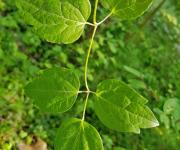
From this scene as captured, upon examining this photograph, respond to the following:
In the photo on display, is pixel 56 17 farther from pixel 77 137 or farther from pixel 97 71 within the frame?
pixel 97 71

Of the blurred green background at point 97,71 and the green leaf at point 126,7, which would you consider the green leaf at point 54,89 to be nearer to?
the green leaf at point 126,7

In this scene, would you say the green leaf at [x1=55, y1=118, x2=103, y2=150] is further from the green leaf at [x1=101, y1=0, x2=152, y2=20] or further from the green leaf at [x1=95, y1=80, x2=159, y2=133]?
the green leaf at [x1=101, y1=0, x2=152, y2=20]

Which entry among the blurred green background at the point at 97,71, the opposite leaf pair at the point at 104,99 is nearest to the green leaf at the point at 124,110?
the opposite leaf pair at the point at 104,99

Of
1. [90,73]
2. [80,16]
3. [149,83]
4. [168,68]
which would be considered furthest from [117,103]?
[168,68]

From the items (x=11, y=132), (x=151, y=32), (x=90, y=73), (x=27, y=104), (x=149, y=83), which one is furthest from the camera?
(x=151, y=32)

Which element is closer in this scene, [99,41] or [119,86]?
[119,86]

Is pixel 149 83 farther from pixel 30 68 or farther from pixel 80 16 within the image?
pixel 80 16
